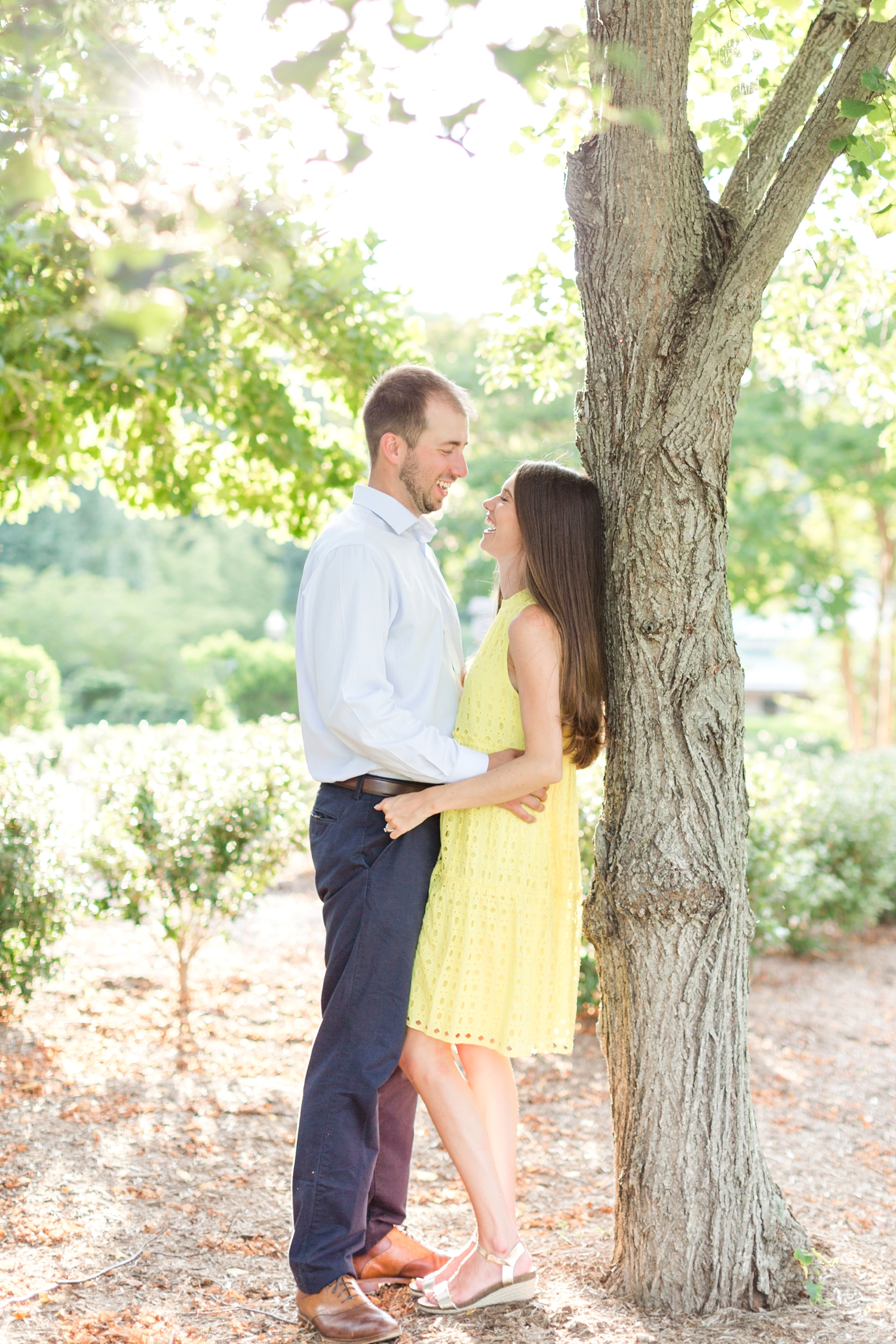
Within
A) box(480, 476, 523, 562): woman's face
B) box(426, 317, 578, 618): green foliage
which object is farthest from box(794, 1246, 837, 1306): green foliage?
box(426, 317, 578, 618): green foliage

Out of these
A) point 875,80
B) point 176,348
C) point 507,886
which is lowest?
point 507,886

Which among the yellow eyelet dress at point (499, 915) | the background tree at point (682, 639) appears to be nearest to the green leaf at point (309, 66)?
the background tree at point (682, 639)

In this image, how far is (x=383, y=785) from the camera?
2.72 meters

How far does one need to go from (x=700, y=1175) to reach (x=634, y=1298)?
36 cm

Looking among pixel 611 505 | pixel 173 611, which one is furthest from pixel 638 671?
pixel 173 611

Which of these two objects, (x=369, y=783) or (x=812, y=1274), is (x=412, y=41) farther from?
(x=812, y=1274)

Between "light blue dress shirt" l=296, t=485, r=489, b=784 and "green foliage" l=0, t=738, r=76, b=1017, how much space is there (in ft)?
8.21

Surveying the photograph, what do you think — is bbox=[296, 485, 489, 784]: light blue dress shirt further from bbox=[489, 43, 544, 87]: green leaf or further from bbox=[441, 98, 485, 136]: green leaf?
bbox=[489, 43, 544, 87]: green leaf

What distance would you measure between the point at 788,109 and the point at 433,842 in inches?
79.8

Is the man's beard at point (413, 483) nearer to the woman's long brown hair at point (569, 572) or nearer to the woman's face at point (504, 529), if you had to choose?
the woman's face at point (504, 529)

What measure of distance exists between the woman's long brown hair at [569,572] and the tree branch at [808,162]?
629 mm

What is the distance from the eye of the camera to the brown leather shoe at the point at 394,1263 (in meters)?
2.84

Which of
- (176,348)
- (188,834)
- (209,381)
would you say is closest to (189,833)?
(188,834)

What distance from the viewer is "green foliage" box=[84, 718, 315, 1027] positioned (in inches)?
191
